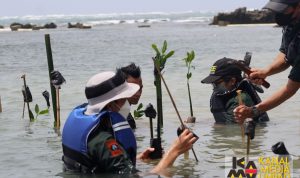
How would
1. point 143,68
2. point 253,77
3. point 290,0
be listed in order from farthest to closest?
point 143,68 → point 253,77 → point 290,0

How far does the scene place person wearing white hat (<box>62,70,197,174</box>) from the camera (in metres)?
5.85

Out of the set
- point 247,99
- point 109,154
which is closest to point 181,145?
point 109,154

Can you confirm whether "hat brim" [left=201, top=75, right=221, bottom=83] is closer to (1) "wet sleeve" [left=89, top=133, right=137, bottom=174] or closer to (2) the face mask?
(2) the face mask

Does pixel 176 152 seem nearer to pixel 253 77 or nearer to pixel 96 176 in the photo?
pixel 96 176

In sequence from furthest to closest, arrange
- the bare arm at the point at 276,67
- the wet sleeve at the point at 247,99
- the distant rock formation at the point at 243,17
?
the distant rock formation at the point at 243,17 → the wet sleeve at the point at 247,99 → the bare arm at the point at 276,67

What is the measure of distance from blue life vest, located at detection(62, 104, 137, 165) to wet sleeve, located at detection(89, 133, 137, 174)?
0.09 metres

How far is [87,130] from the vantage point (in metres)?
5.91

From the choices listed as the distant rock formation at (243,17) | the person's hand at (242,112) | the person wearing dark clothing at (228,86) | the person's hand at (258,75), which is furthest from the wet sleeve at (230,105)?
the distant rock formation at (243,17)

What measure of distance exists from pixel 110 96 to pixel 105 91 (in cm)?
6

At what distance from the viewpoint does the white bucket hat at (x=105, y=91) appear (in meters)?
5.92

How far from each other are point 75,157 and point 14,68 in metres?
20.9

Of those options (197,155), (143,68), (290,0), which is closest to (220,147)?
(197,155)

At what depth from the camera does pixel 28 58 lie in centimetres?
3297

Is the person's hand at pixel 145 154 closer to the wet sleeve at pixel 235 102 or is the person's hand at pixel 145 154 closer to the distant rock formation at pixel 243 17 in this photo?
the wet sleeve at pixel 235 102
